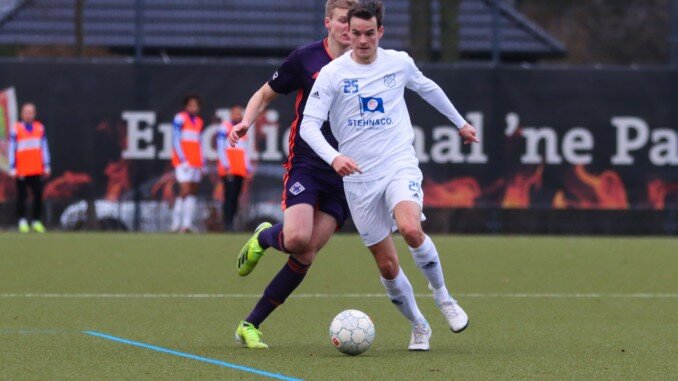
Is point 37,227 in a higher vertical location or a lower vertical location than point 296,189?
lower

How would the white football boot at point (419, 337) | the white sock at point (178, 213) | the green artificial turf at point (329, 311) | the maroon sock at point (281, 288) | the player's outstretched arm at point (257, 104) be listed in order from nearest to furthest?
1. the green artificial turf at point (329, 311)
2. the white football boot at point (419, 337)
3. the maroon sock at point (281, 288)
4. the player's outstretched arm at point (257, 104)
5. the white sock at point (178, 213)

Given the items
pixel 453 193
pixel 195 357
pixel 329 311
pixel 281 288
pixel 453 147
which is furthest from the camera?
pixel 453 147

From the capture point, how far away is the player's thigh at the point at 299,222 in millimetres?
8094

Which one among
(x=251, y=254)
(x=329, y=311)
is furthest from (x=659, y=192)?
(x=251, y=254)

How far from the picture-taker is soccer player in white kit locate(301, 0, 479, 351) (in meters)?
7.85

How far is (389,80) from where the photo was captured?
26.4 feet

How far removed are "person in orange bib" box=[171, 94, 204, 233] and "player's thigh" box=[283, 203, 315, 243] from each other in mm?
11558

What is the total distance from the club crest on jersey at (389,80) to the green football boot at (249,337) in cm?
152

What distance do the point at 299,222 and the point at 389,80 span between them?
2.95 feet

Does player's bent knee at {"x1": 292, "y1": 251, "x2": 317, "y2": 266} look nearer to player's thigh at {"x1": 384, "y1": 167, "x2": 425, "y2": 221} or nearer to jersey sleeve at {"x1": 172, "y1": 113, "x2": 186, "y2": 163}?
player's thigh at {"x1": 384, "y1": 167, "x2": 425, "y2": 221}

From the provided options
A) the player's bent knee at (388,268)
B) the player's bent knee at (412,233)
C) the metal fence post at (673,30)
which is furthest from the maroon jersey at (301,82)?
the metal fence post at (673,30)

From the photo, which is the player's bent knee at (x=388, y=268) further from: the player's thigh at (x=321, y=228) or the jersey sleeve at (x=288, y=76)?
the jersey sleeve at (x=288, y=76)

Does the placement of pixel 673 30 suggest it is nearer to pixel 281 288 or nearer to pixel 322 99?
pixel 281 288

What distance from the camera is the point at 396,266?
26.8ft
